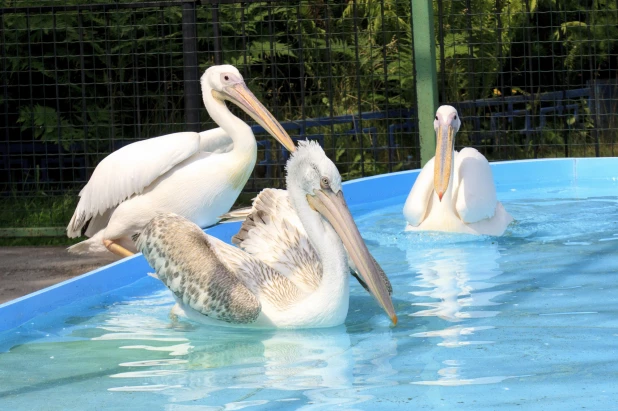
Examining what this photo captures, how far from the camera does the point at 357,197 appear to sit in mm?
6191

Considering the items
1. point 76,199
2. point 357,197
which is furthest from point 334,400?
point 76,199

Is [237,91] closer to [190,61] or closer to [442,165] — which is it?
[442,165]

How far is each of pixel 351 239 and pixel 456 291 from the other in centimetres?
77

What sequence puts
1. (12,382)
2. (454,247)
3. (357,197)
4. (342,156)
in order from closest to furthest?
(12,382) < (454,247) < (357,197) < (342,156)

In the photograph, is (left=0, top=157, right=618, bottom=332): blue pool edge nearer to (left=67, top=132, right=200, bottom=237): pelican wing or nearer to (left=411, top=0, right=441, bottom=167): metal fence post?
(left=411, top=0, right=441, bottom=167): metal fence post

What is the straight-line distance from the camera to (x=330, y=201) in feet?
10.5

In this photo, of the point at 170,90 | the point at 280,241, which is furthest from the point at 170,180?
the point at 170,90

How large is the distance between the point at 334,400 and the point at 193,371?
53 centimetres

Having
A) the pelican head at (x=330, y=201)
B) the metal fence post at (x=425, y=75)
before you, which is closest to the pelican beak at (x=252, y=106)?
the metal fence post at (x=425, y=75)

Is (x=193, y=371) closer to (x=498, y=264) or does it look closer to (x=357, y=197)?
(x=498, y=264)

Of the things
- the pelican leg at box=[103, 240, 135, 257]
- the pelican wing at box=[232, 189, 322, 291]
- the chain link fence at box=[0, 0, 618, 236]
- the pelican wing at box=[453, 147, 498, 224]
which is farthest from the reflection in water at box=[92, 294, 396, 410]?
the chain link fence at box=[0, 0, 618, 236]

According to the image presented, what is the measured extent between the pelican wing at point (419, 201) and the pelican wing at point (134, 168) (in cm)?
109

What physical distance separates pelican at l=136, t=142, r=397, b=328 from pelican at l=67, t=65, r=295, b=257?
1.46 metres

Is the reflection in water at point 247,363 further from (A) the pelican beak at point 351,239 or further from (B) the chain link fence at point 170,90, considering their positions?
(B) the chain link fence at point 170,90
